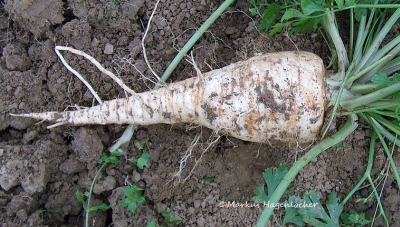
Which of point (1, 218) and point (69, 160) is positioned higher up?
point (69, 160)

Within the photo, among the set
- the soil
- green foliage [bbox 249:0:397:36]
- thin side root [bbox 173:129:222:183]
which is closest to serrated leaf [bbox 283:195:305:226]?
the soil

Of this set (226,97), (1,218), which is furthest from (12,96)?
(226,97)

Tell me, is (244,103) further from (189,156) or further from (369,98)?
(369,98)

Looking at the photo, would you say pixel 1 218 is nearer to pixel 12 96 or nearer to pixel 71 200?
pixel 71 200

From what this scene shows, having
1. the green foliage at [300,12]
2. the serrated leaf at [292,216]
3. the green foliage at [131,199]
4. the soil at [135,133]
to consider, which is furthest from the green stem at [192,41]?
the serrated leaf at [292,216]

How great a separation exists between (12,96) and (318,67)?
6.32ft

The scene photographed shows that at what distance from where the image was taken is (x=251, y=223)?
2.47 m

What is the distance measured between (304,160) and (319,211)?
0.38m

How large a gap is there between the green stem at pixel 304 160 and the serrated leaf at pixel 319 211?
0.98ft

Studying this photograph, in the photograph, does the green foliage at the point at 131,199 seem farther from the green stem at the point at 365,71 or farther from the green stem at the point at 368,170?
the green stem at the point at 365,71

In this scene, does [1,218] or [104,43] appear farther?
[104,43]

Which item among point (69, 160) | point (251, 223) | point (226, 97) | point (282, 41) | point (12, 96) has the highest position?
point (282, 41)

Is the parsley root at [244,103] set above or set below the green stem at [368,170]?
above

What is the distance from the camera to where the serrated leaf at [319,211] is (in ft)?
7.76
